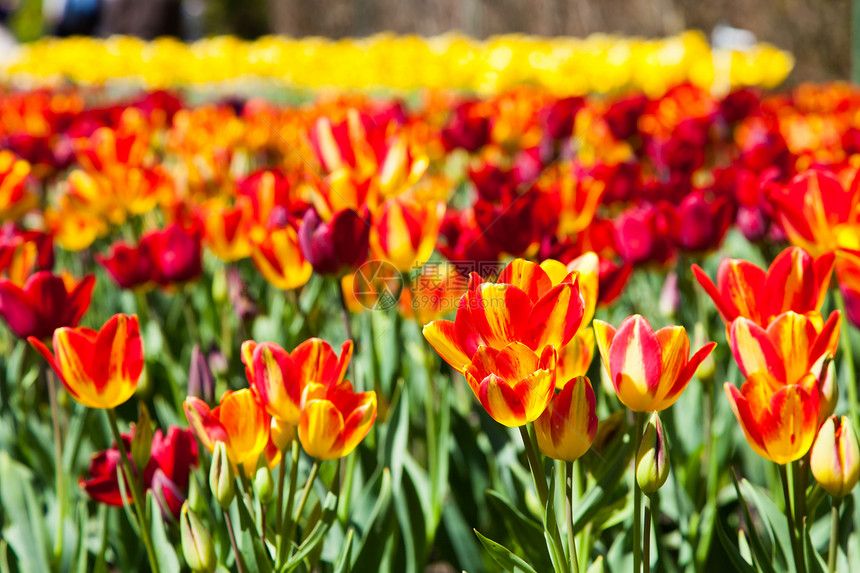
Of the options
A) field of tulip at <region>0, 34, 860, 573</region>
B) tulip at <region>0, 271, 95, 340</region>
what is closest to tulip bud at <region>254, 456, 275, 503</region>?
field of tulip at <region>0, 34, 860, 573</region>

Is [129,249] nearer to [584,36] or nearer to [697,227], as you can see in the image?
[697,227]

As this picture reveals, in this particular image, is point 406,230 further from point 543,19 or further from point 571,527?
point 543,19

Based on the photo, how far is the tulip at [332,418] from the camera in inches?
30.3

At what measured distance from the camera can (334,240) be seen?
1108 mm

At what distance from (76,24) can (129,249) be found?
16509mm

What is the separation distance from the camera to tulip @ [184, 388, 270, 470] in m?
0.80

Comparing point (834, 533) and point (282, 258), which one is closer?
point (834, 533)

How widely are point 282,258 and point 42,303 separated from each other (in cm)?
35

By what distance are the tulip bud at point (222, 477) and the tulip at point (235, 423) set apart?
0.02 m

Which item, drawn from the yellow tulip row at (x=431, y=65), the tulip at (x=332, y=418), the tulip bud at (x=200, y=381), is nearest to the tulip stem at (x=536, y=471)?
the tulip at (x=332, y=418)

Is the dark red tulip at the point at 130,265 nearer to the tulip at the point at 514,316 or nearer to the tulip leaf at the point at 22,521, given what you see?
the tulip leaf at the point at 22,521

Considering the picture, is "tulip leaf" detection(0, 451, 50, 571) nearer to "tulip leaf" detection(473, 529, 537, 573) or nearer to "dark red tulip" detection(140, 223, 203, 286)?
"dark red tulip" detection(140, 223, 203, 286)

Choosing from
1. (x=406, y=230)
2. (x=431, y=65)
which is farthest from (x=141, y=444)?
(x=431, y=65)

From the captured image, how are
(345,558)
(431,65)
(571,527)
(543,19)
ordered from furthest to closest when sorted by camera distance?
(543,19)
(431,65)
(345,558)
(571,527)
